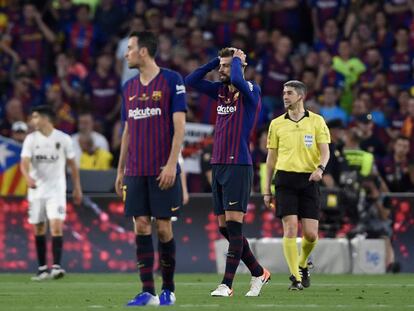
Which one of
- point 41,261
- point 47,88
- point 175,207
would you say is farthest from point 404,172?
point 175,207

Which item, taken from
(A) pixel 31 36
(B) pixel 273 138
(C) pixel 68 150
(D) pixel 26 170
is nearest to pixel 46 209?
(D) pixel 26 170

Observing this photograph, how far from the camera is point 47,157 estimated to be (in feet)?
63.0

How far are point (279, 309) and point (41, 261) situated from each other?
7723mm

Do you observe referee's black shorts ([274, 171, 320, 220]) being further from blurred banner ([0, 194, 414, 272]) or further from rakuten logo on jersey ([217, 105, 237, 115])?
blurred banner ([0, 194, 414, 272])

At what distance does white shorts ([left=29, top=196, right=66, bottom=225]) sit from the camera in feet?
62.6

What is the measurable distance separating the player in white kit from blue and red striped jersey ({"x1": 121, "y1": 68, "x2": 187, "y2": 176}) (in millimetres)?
6905

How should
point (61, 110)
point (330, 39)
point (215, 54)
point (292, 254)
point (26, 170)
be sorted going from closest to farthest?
point (292, 254)
point (26, 170)
point (61, 110)
point (330, 39)
point (215, 54)

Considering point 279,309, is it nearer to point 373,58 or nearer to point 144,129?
point 144,129

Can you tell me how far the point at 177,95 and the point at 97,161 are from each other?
1047 centimetres

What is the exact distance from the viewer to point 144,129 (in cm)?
1234

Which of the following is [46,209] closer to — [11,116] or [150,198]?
[11,116]

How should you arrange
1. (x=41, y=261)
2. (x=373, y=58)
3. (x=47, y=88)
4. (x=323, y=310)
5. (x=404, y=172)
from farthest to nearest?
(x=47, y=88) → (x=373, y=58) → (x=404, y=172) → (x=41, y=261) → (x=323, y=310)

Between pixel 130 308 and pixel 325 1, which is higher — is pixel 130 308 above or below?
below

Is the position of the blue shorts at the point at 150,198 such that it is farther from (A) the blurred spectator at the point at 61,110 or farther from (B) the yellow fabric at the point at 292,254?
(A) the blurred spectator at the point at 61,110
